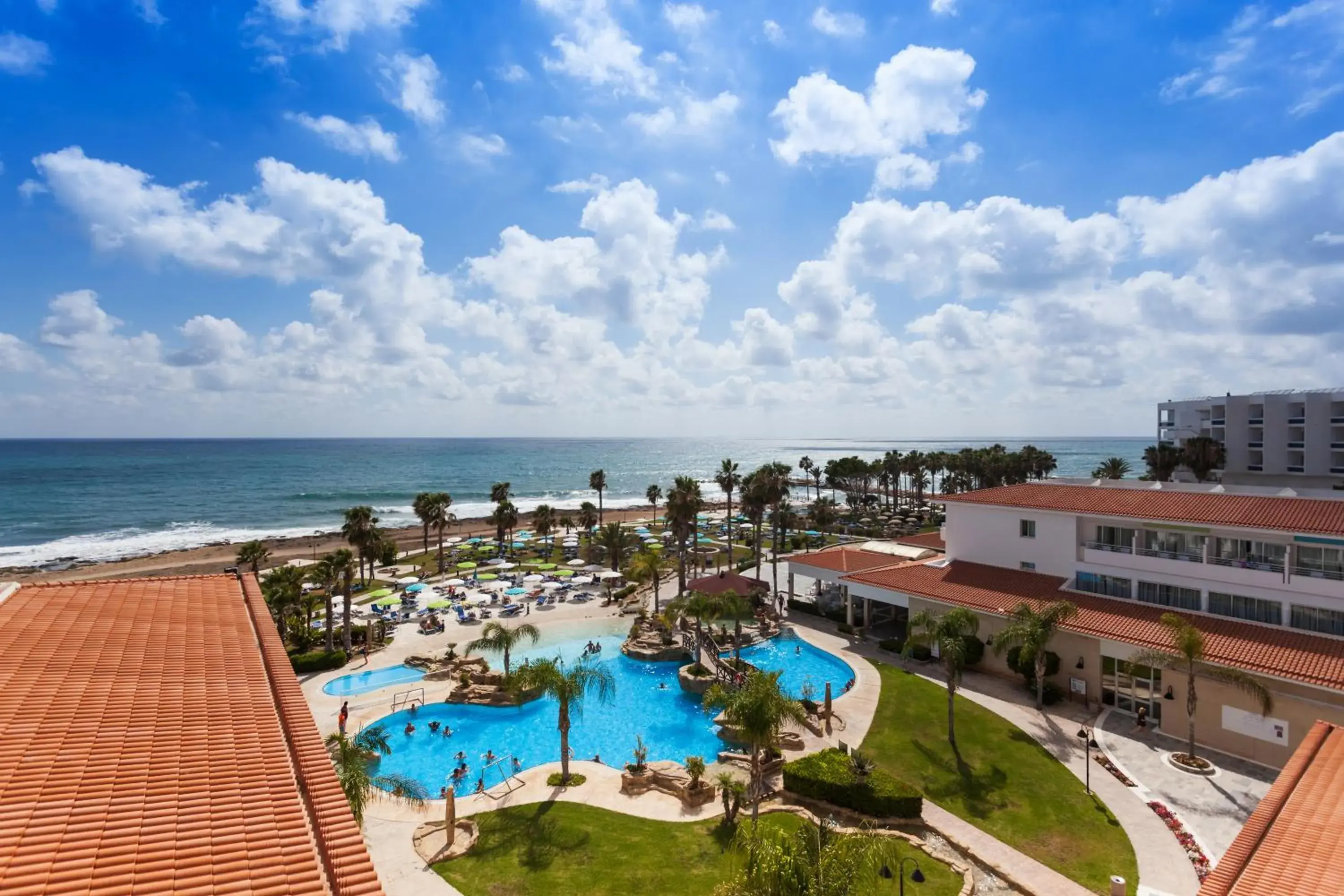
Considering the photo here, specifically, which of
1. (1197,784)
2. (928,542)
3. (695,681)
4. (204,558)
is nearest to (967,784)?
(1197,784)

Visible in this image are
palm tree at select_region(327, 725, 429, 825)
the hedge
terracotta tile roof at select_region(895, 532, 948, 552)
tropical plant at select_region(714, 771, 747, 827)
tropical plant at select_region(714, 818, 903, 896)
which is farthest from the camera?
terracotta tile roof at select_region(895, 532, 948, 552)

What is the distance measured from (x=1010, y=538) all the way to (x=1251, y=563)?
36.8ft

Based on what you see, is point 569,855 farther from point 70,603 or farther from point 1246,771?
point 1246,771

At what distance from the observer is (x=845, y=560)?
46.3 metres

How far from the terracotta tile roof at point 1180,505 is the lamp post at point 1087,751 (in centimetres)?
1182

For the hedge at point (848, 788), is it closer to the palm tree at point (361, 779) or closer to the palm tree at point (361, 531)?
the palm tree at point (361, 779)

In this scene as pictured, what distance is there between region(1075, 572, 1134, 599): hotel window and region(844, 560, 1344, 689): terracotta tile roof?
0.78 metres

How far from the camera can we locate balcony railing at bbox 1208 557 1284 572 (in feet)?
92.0

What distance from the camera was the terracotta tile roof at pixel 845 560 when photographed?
44.8m

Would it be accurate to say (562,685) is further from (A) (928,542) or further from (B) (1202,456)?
(B) (1202,456)

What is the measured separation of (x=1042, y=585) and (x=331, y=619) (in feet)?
151

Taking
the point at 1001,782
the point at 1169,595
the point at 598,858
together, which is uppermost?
the point at 1169,595

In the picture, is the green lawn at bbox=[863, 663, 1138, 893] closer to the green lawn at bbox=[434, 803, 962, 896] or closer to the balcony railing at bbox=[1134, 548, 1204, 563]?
the green lawn at bbox=[434, 803, 962, 896]

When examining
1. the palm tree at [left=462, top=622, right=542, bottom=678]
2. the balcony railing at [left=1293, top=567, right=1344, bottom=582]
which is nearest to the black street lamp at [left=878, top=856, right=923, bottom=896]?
the palm tree at [left=462, top=622, right=542, bottom=678]
